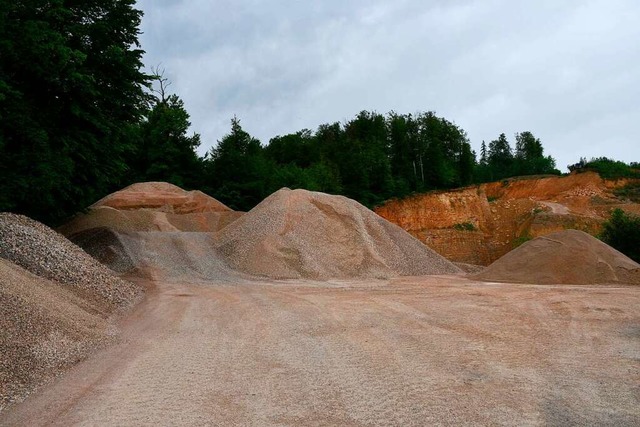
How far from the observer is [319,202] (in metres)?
Answer: 28.8

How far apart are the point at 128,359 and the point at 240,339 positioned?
211 centimetres

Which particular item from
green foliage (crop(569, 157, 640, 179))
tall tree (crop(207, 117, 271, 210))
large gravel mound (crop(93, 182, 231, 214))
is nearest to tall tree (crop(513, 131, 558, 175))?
green foliage (crop(569, 157, 640, 179))

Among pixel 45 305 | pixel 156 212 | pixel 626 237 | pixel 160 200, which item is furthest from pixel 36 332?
pixel 160 200

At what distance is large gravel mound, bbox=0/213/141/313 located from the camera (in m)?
12.1

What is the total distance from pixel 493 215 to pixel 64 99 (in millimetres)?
34990

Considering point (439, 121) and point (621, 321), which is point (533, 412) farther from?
point (439, 121)

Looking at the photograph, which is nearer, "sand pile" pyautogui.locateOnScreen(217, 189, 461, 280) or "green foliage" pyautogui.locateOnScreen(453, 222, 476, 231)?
"sand pile" pyautogui.locateOnScreen(217, 189, 461, 280)

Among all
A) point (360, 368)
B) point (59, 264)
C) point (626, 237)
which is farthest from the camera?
point (626, 237)

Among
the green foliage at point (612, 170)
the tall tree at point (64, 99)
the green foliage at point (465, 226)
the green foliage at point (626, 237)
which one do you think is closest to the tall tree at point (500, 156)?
the green foliage at point (612, 170)

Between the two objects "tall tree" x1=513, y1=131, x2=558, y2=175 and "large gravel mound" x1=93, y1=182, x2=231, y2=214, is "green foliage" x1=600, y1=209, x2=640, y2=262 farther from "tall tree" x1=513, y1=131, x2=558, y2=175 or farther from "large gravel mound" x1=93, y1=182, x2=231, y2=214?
"tall tree" x1=513, y1=131, x2=558, y2=175

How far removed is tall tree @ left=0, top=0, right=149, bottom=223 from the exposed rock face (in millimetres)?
26378

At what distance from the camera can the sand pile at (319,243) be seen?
23578 millimetres

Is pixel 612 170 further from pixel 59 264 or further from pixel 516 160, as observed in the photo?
pixel 59 264

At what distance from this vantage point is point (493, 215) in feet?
142
